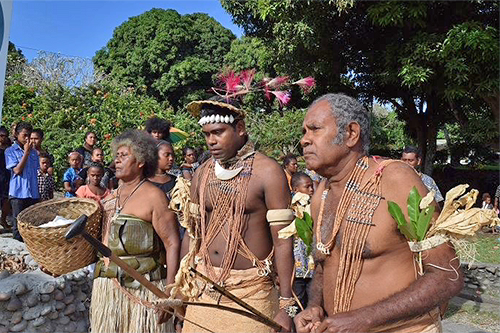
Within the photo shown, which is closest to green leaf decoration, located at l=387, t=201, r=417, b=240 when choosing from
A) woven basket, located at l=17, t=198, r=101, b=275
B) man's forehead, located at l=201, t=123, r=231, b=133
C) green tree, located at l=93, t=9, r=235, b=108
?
man's forehead, located at l=201, t=123, r=231, b=133

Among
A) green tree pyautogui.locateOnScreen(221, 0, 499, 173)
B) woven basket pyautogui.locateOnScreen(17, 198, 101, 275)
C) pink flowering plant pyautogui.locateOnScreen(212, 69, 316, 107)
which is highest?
green tree pyautogui.locateOnScreen(221, 0, 499, 173)

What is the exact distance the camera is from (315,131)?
204 centimetres

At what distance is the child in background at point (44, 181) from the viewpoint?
25.5ft

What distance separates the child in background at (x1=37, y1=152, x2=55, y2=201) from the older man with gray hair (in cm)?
658

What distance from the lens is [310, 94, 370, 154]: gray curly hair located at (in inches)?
79.2

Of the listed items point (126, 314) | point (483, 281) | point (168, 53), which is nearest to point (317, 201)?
point (126, 314)

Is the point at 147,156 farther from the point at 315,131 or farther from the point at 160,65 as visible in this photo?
the point at 160,65

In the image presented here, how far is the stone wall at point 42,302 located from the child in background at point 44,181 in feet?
11.7

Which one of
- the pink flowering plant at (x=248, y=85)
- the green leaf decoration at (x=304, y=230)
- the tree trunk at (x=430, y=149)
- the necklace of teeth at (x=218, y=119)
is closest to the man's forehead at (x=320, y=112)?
the green leaf decoration at (x=304, y=230)

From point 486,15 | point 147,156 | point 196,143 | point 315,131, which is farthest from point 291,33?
point 315,131

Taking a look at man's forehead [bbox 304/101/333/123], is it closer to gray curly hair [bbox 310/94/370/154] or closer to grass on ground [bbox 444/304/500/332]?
gray curly hair [bbox 310/94/370/154]

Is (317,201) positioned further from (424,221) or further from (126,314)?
(126,314)

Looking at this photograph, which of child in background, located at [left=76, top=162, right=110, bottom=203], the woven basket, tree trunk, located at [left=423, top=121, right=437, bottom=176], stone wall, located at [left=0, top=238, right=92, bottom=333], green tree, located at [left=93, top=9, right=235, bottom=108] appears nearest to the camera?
the woven basket

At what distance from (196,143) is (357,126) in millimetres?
9761
